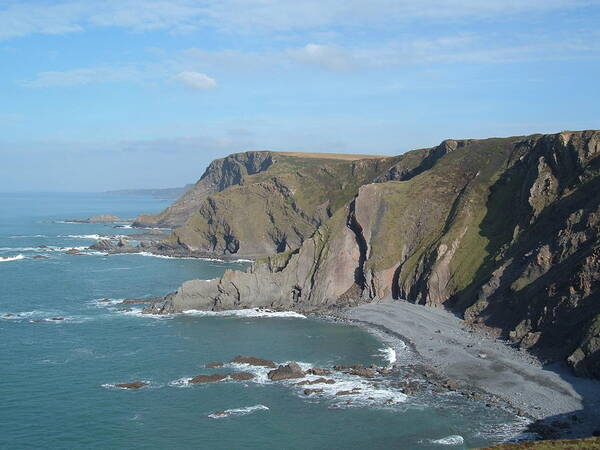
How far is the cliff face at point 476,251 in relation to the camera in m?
77.4

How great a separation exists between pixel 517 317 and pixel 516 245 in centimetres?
1530

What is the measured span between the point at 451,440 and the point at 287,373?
21031 millimetres

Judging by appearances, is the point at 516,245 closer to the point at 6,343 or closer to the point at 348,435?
the point at 348,435

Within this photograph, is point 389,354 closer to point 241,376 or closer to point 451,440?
point 241,376

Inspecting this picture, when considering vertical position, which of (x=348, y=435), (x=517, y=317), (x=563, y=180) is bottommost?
(x=348, y=435)

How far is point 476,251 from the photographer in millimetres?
100125

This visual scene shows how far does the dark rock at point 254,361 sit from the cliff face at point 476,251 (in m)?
27.8

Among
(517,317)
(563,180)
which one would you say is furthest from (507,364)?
(563,180)

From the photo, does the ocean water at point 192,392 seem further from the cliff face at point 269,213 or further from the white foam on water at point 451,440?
the cliff face at point 269,213

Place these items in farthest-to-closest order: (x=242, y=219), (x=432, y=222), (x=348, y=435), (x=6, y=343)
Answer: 1. (x=242, y=219)
2. (x=432, y=222)
3. (x=6, y=343)
4. (x=348, y=435)

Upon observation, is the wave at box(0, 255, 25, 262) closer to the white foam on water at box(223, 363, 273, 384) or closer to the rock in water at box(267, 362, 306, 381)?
the white foam on water at box(223, 363, 273, 384)

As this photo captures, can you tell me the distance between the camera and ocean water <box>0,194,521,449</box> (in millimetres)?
54156

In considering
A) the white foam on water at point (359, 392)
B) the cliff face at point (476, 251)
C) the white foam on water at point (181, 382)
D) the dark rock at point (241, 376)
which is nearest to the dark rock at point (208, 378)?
the white foam on water at point (181, 382)

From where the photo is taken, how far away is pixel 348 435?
54.6 metres
